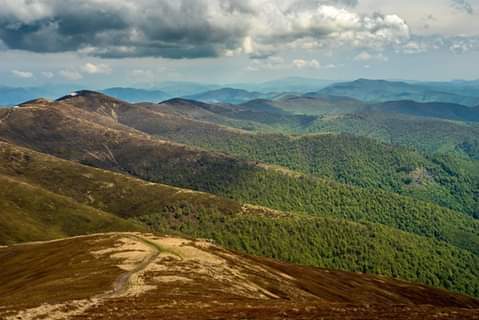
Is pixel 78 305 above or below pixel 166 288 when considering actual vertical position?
above

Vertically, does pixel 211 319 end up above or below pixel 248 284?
above

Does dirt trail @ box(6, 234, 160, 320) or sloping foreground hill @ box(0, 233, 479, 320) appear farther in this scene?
sloping foreground hill @ box(0, 233, 479, 320)

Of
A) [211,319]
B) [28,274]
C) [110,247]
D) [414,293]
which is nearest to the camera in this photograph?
[211,319]

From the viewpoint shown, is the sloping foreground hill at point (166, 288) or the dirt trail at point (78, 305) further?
the sloping foreground hill at point (166, 288)

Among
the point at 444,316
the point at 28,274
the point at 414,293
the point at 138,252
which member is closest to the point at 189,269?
the point at 138,252

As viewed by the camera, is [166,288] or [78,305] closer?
[78,305]

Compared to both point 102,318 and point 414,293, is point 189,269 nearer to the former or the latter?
point 102,318

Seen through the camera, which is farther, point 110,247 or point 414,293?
point 414,293

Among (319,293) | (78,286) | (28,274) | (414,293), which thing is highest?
(78,286)
